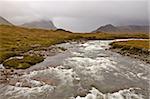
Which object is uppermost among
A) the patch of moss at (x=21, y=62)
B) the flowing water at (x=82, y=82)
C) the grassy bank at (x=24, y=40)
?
the grassy bank at (x=24, y=40)

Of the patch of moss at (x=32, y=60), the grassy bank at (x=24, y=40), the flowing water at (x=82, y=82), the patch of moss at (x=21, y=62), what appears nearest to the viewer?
the flowing water at (x=82, y=82)

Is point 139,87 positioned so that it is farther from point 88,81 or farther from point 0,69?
point 0,69

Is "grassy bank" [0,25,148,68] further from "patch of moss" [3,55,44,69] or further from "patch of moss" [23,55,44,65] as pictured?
"patch of moss" [23,55,44,65]

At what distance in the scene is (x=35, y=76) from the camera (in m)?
33.4

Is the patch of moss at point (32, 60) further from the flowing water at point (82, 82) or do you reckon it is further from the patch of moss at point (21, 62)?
the flowing water at point (82, 82)

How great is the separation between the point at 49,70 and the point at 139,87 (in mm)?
13879

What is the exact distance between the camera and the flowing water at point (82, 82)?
26.3m

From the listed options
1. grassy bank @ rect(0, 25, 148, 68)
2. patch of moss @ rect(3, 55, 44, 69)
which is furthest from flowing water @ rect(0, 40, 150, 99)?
grassy bank @ rect(0, 25, 148, 68)

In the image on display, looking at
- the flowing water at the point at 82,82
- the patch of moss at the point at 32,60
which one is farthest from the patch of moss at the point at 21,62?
the flowing water at the point at 82,82

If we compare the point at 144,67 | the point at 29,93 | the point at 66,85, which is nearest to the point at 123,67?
the point at 144,67

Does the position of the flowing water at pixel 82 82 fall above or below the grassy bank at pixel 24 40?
below

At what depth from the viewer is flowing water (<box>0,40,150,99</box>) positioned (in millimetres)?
26312

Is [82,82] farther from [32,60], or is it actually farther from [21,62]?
[32,60]

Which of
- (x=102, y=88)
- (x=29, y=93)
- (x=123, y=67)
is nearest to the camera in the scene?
(x=29, y=93)
